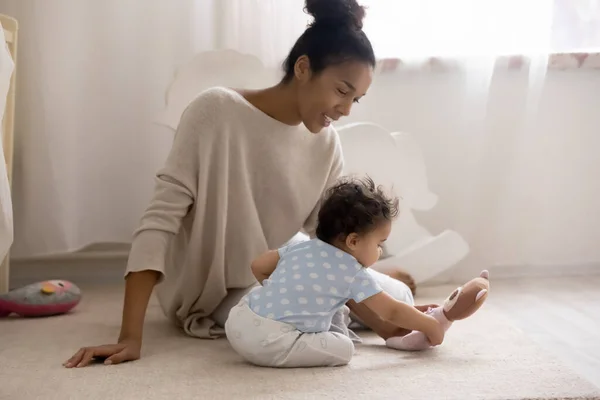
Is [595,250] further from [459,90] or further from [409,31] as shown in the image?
[409,31]

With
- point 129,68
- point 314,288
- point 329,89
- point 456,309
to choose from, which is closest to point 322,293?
point 314,288

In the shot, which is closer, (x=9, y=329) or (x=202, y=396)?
(x=202, y=396)

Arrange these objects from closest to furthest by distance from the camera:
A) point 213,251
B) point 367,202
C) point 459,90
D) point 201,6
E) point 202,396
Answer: point 202,396 → point 367,202 → point 213,251 → point 201,6 → point 459,90

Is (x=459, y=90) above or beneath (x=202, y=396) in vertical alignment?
above

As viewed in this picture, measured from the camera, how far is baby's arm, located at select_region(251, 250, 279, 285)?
1244 millimetres

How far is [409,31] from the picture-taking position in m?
1.92

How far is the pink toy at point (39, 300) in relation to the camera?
150 centimetres

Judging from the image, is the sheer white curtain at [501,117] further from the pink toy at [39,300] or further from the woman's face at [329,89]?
the pink toy at [39,300]

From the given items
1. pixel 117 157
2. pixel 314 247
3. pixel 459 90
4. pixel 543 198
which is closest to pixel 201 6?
pixel 117 157

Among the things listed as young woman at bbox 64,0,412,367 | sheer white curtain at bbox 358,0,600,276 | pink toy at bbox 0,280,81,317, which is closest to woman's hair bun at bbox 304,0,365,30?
young woman at bbox 64,0,412,367

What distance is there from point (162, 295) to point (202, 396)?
0.49 metres

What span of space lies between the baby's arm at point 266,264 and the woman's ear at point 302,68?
1.04 ft

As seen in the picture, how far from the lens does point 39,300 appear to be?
1.51m

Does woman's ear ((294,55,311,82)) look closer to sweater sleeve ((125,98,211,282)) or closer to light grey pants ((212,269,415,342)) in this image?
sweater sleeve ((125,98,211,282))
